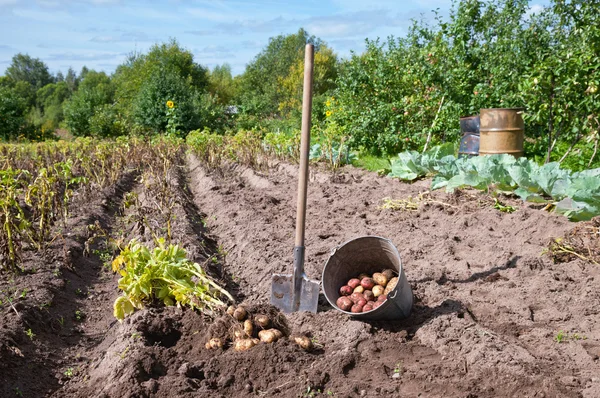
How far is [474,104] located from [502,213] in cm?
465

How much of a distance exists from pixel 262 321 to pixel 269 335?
12 centimetres

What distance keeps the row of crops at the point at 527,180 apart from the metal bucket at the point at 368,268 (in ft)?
6.66

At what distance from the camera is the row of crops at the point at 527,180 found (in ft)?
15.3

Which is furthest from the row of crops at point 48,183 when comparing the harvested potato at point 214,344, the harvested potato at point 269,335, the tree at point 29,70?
the tree at point 29,70

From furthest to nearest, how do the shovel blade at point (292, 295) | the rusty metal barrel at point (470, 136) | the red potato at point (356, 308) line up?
1. the rusty metal barrel at point (470, 136)
2. the shovel blade at point (292, 295)
3. the red potato at point (356, 308)

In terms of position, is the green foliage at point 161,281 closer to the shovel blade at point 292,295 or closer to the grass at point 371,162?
the shovel blade at point 292,295

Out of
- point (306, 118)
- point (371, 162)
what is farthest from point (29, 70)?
point (306, 118)

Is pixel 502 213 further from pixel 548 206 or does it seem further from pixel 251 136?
pixel 251 136

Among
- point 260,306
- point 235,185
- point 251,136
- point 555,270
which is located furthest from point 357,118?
point 260,306

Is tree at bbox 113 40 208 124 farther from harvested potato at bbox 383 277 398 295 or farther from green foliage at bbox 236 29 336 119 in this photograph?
harvested potato at bbox 383 277 398 295

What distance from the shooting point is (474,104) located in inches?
368

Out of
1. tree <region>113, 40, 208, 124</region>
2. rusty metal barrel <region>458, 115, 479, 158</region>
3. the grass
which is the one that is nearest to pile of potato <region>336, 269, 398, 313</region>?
the grass

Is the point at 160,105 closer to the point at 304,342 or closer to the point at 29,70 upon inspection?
the point at 304,342

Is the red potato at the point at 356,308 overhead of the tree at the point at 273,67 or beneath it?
beneath
